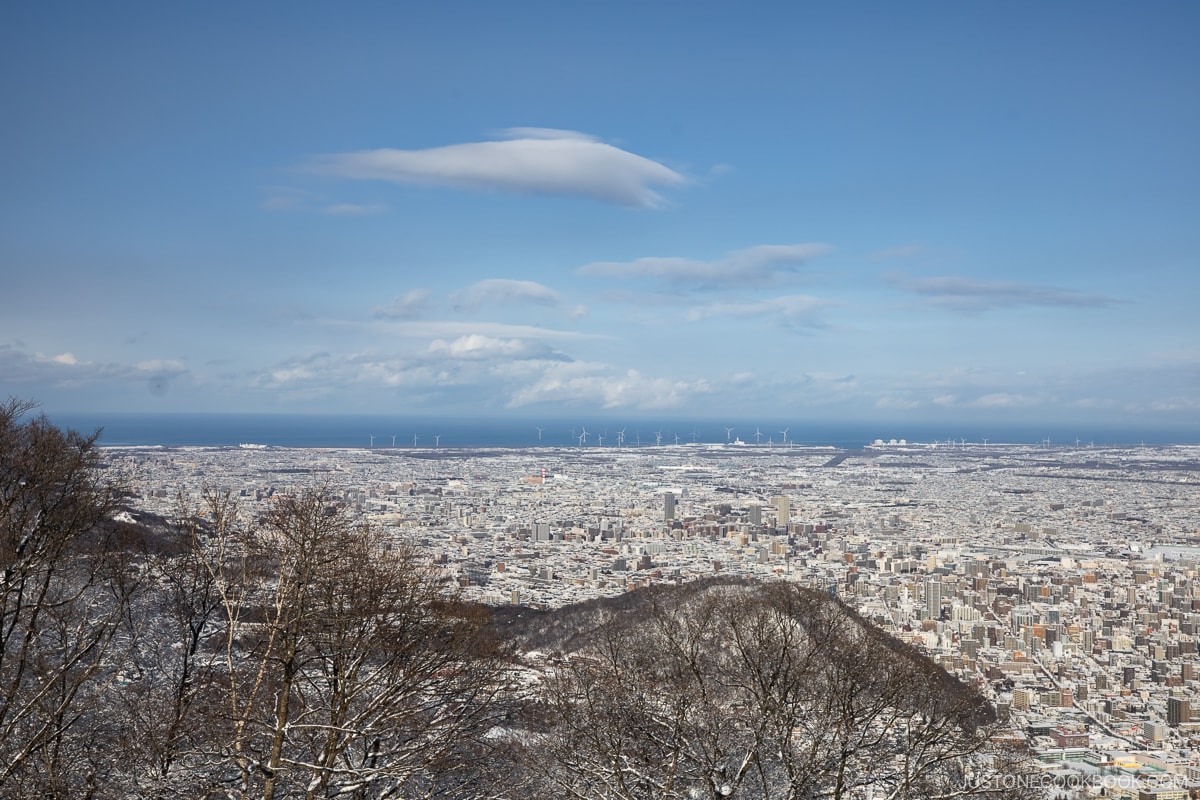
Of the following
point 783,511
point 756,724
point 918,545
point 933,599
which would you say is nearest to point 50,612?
point 756,724

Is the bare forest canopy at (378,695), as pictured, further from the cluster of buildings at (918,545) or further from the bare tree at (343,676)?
the cluster of buildings at (918,545)

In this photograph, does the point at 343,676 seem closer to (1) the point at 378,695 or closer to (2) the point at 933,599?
(1) the point at 378,695

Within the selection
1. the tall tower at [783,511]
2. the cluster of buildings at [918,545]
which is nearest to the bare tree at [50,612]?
the cluster of buildings at [918,545]

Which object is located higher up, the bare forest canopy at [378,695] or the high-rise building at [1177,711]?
the bare forest canopy at [378,695]

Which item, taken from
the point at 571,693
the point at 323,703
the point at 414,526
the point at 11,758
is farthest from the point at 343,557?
the point at 414,526

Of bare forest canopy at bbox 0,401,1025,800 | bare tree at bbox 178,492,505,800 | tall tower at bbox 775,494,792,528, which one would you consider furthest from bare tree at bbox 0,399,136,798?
tall tower at bbox 775,494,792,528

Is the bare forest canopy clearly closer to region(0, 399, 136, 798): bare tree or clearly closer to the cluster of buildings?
region(0, 399, 136, 798): bare tree

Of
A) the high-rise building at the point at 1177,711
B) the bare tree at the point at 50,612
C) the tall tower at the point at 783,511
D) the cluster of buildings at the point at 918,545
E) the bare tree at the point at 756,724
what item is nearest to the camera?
the bare tree at the point at 50,612
